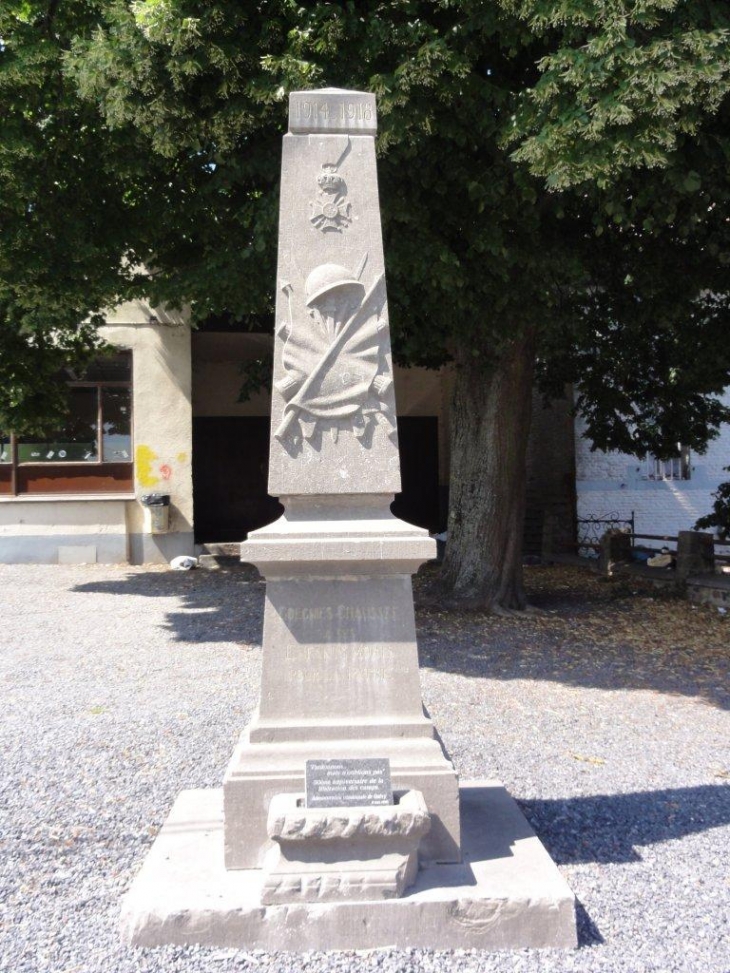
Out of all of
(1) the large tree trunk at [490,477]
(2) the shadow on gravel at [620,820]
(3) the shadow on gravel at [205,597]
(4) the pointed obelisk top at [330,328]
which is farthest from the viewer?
(1) the large tree trunk at [490,477]

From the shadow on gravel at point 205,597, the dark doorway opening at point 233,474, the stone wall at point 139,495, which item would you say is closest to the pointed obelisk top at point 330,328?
the shadow on gravel at point 205,597

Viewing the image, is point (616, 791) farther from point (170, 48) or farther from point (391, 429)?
point (170, 48)

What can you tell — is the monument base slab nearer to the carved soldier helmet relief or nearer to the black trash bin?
the carved soldier helmet relief

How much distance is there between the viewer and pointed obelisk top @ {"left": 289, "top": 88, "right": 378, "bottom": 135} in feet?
13.0

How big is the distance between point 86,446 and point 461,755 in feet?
39.1

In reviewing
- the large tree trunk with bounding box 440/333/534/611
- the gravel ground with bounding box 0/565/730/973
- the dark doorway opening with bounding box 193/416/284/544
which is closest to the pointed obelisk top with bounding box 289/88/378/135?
the gravel ground with bounding box 0/565/730/973

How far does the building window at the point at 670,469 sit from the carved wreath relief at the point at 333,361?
1724 cm

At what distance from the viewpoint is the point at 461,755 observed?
5.45 metres

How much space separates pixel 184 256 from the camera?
1162cm

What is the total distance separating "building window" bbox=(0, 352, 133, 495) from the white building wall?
10042 millimetres

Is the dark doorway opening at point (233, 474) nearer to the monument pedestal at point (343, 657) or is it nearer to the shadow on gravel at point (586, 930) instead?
the monument pedestal at point (343, 657)

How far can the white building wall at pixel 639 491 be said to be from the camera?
19812mm

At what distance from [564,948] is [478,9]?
22.4 ft

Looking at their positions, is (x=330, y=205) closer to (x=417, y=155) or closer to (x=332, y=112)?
(x=332, y=112)
